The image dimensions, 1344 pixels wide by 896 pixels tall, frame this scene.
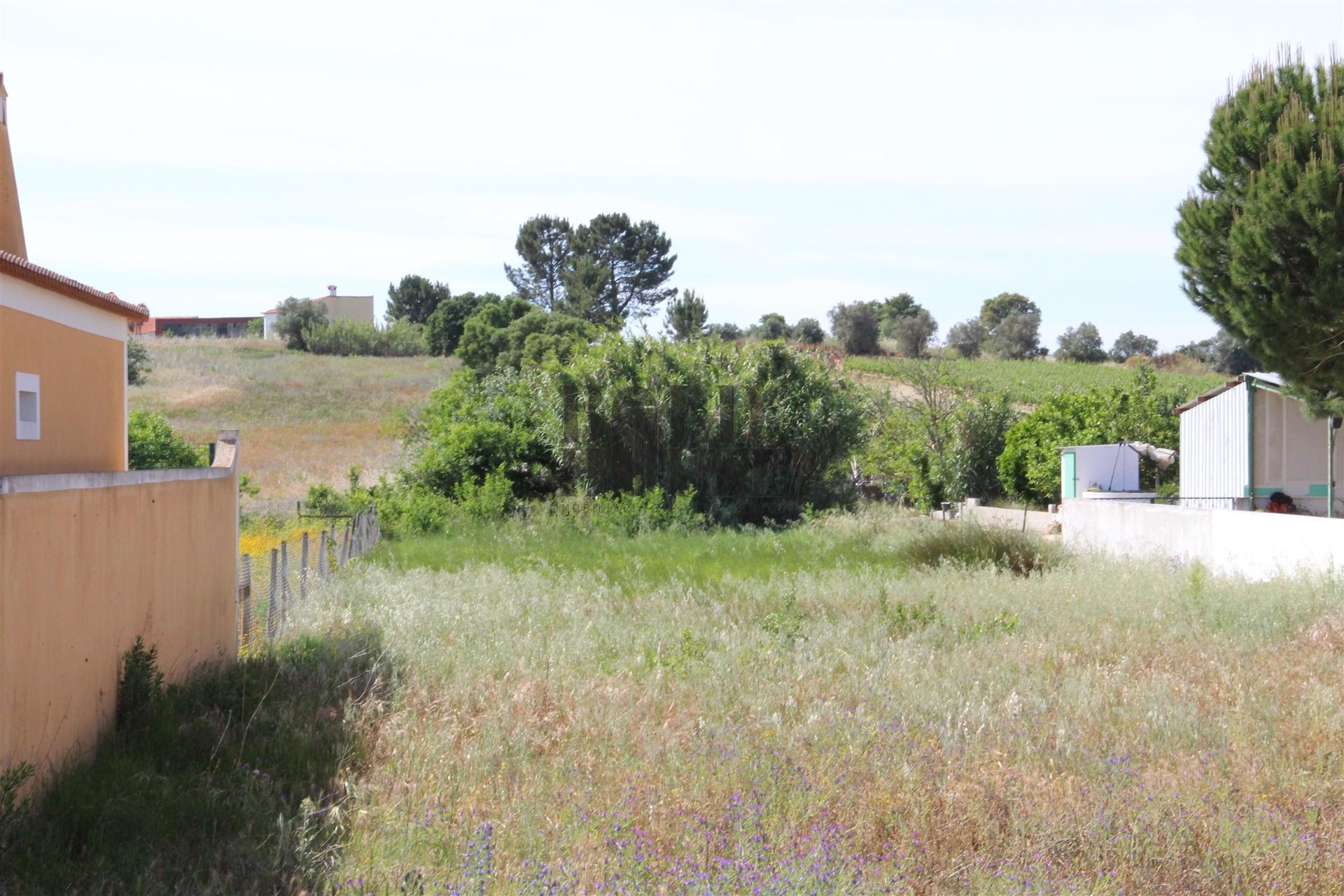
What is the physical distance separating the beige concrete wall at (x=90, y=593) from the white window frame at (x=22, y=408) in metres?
0.82

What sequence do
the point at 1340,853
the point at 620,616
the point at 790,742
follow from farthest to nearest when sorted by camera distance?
the point at 620,616 → the point at 790,742 → the point at 1340,853

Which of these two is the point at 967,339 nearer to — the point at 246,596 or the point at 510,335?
the point at 510,335

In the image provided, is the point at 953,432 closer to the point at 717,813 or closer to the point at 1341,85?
the point at 1341,85

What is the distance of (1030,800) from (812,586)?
298 inches

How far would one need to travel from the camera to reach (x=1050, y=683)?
7770 millimetres

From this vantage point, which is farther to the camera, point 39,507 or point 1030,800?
point 1030,800

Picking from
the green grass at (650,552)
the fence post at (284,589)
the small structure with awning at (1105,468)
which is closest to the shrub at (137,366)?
the green grass at (650,552)

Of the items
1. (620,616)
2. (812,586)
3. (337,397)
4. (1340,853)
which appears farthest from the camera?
(337,397)

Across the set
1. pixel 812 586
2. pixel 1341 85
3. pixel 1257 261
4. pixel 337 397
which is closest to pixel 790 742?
pixel 812 586

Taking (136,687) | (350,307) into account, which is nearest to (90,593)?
(136,687)

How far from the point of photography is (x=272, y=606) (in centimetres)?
982

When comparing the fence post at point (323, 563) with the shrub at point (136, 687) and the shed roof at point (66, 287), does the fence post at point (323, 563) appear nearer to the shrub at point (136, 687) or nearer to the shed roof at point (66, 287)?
the shed roof at point (66, 287)

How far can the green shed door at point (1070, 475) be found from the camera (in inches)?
987

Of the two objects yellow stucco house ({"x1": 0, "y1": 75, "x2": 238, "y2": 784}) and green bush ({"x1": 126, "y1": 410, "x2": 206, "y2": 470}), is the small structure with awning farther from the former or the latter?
yellow stucco house ({"x1": 0, "y1": 75, "x2": 238, "y2": 784})
